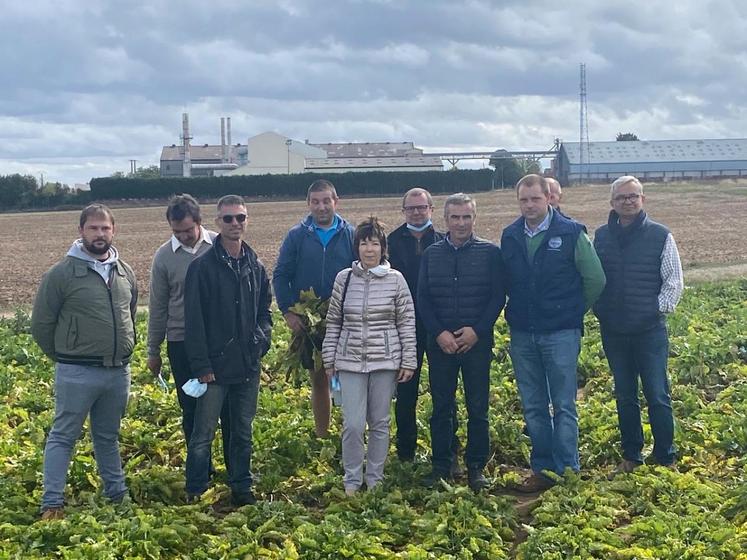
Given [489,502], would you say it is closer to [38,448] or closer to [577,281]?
[577,281]

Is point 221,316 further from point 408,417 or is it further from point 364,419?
point 408,417

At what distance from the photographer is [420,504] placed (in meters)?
6.04

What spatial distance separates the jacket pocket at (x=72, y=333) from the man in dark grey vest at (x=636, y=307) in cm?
400

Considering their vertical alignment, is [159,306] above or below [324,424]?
above


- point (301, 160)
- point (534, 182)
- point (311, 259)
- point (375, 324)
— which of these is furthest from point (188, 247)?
point (301, 160)

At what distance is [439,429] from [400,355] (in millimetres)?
811

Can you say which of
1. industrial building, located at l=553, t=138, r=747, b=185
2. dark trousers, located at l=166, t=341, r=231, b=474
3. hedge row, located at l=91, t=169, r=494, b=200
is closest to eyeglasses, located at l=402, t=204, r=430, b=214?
dark trousers, located at l=166, t=341, r=231, b=474

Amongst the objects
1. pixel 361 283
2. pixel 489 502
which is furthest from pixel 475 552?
pixel 361 283

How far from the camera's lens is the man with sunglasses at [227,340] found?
5.83 metres

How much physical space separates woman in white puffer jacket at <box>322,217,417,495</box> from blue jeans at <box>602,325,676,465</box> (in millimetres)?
1794

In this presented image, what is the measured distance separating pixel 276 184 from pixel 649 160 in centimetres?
4688

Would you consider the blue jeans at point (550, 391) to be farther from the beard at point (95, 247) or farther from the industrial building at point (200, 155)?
the industrial building at point (200, 155)

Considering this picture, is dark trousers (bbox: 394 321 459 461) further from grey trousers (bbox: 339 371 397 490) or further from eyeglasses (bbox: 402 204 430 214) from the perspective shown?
eyeglasses (bbox: 402 204 430 214)

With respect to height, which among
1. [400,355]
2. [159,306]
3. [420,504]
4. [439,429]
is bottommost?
[420,504]
